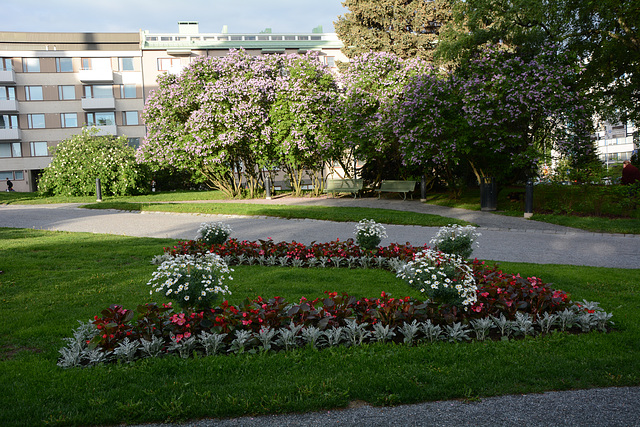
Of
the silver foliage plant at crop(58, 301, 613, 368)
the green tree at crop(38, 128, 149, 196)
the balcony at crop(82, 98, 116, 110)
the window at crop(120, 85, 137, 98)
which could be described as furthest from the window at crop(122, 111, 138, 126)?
the silver foliage plant at crop(58, 301, 613, 368)

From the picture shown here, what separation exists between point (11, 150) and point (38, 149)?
93.1 inches

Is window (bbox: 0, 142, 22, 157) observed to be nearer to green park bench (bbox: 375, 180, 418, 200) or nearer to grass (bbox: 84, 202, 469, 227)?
grass (bbox: 84, 202, 469, 227)

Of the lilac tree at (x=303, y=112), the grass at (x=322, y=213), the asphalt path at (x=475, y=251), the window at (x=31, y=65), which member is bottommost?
the asphalt path at (x=475, y=251)

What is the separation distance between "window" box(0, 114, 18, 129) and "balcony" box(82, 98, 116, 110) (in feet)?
21.2

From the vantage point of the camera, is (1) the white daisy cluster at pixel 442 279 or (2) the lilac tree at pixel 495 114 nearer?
(1) the white daisy cluster at pixel 442 279

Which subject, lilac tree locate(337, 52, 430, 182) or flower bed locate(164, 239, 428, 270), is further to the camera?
lilac tree locate(337, 52, 430, 182)

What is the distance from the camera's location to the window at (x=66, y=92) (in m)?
47.0

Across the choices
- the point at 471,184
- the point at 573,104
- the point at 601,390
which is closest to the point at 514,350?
the point at 601,390

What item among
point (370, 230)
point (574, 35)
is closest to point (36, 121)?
point (574, 35)

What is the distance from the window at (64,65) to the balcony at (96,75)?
157 cm

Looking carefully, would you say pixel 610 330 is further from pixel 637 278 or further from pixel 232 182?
pixel 232 182

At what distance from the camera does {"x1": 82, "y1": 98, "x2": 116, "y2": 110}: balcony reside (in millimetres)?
46562

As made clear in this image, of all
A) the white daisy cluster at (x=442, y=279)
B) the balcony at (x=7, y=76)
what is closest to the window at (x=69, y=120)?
the balcony at (x=7, y=76)

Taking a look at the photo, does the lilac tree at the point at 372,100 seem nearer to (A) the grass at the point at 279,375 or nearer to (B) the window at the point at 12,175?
(A) the grass at the point at 279,375
